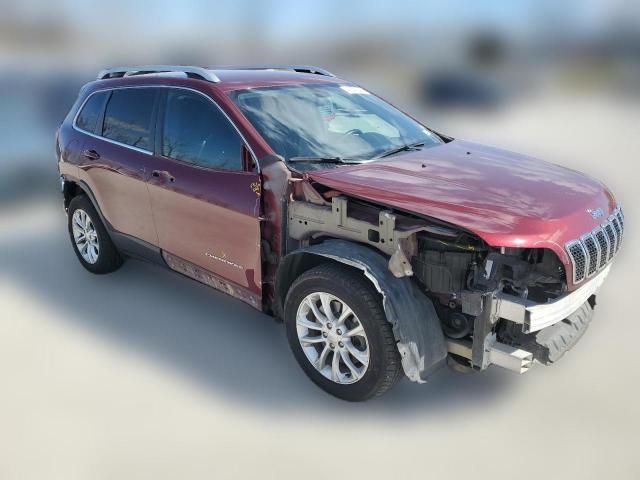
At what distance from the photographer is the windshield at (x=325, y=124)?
3889 mm

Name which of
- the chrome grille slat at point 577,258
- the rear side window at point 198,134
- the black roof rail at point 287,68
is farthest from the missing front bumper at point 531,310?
the black roof rail at point 287,68

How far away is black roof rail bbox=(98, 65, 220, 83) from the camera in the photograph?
428 centimetres

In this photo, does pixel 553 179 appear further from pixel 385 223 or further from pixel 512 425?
pixel 512 425

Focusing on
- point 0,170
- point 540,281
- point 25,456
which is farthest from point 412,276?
point 0,170

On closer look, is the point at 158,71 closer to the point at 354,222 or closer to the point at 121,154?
the point at 121,154

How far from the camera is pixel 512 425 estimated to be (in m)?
3.29

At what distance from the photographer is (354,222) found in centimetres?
341

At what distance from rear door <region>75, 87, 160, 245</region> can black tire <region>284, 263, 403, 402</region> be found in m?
1.75

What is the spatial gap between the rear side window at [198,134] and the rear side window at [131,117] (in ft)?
0.83

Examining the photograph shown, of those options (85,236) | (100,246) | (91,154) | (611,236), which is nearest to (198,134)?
(91,154)

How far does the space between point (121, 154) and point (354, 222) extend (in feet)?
7.64

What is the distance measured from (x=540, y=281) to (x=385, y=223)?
2.94 ft

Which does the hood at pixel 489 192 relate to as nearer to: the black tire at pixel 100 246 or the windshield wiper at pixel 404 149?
the windshield wiper at pixel 404 149

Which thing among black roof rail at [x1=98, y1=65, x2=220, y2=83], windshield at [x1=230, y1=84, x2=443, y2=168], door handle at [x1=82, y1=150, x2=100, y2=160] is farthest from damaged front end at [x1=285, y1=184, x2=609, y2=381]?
door handle at [x1=82, y1=150, x2=100, y2=160]
